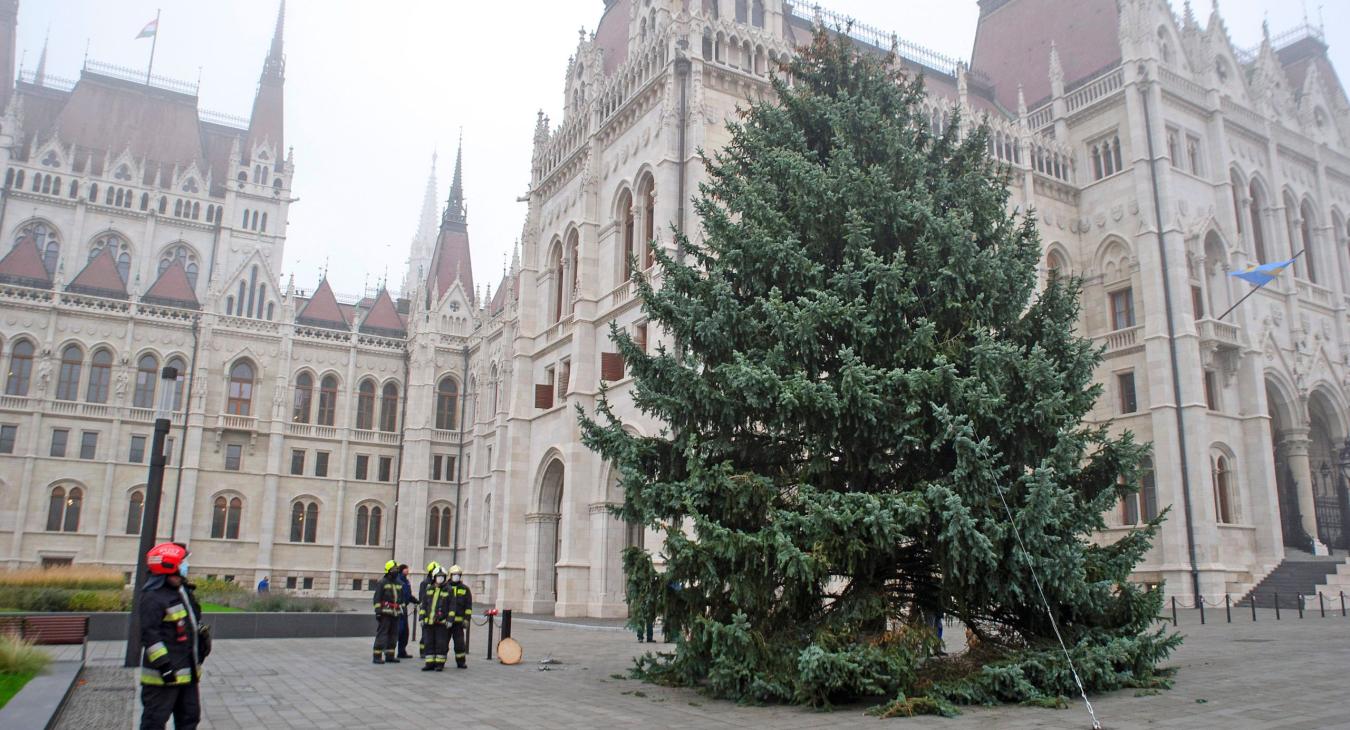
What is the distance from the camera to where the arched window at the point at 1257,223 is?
35.7 m

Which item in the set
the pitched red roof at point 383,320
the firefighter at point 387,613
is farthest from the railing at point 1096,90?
the pitched red roof at point 383,320

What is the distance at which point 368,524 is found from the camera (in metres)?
51.3

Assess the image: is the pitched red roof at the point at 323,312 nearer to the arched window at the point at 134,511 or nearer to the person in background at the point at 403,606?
the arched window at the point at 134,511

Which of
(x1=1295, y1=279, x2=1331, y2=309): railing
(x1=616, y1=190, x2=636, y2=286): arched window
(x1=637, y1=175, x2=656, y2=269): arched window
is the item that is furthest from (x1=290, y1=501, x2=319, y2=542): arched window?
(x1=1295, y1=279, x2=1331, y2=309): railing

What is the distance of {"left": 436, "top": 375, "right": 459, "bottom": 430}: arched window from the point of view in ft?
174

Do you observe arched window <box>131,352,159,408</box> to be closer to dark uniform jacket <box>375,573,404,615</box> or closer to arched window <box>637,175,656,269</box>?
arched window <box>637,175,656,269</box>

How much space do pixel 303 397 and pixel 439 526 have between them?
996 centimetres

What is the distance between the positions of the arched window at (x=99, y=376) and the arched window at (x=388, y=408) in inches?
513

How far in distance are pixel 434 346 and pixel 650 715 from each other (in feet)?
148

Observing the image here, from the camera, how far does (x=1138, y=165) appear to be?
108 ft

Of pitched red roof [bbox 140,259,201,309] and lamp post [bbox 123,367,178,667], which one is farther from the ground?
pitched red roof [bbox 140,259,201,309]

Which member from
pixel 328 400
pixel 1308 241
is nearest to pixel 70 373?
pixel 328 400

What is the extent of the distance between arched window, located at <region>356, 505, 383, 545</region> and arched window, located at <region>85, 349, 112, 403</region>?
44.0ft

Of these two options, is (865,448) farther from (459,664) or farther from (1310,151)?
(1310,151)
